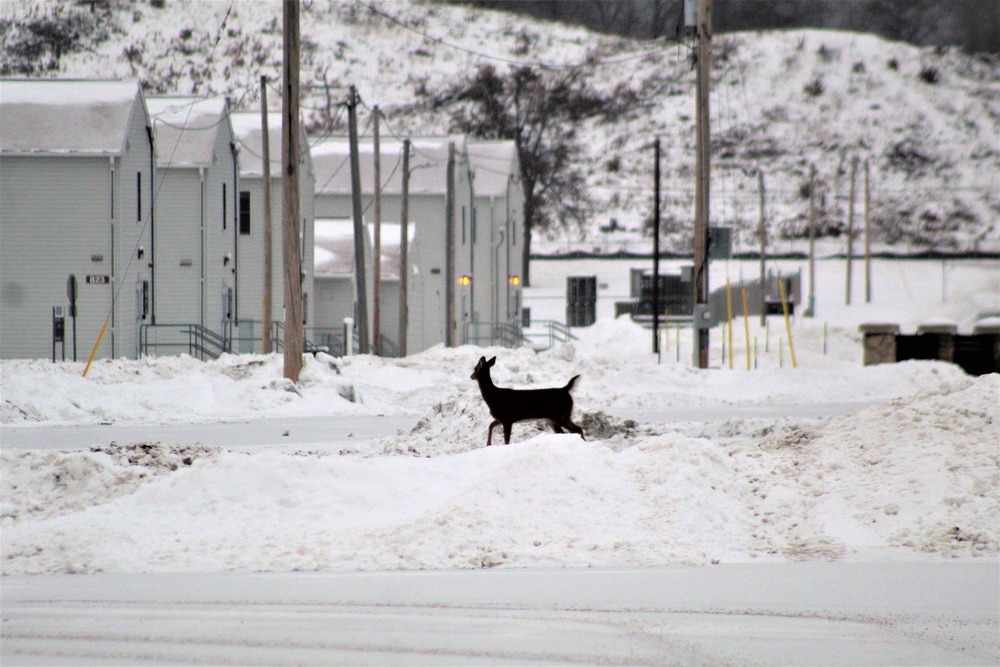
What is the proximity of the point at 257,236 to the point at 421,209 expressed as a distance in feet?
23.2

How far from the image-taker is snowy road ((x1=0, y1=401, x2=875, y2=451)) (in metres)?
Result: 15.6

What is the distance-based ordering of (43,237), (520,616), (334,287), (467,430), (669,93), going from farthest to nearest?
(669,93)
(334,287)
(43,237)
(467,430)
(520,616)

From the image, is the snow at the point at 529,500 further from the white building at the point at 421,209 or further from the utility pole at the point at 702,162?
the white building at the point at 421,209

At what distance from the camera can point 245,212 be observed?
42688 mm

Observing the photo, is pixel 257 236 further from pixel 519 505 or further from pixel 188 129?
pixel 519 505

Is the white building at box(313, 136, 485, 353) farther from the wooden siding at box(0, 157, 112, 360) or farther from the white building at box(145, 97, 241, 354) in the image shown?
the wooden siding at box(0, 157, 112, 360)

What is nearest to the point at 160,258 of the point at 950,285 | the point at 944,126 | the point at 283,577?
the point at 283,577

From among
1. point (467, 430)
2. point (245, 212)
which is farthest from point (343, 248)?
point (467, 430)

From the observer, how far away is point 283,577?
27.5 ft

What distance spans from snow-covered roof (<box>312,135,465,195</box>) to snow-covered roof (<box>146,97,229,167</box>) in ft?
24.4

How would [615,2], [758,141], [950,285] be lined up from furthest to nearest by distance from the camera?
1. [615,2]
2. [758,141]
3. [950,285]

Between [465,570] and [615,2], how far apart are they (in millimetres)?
124555

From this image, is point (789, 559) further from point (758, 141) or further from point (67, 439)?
point (758, 141)

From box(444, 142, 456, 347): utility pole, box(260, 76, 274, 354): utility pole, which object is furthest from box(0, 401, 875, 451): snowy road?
box(444, 142, 456, 347): utility pole
